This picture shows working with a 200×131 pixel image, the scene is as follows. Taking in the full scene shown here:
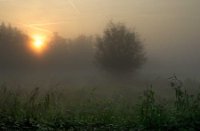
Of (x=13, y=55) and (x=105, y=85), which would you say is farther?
(x=13, y=55)

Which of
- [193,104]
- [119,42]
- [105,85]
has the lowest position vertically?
[193,104]

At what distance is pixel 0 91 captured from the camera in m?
13.8

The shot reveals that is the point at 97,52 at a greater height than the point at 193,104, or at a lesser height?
greater

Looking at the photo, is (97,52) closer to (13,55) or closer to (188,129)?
(13,55)

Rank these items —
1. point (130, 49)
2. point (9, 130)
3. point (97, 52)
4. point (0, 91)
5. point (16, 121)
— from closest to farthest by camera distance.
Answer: point (9, 130) < point (16, 121) < point (0, 91) < point (97, 52) < point (130, 49)

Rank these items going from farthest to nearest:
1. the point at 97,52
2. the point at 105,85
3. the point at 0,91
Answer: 1. the point at 97,52
2. the point at 105,85
3. the point at 0,91

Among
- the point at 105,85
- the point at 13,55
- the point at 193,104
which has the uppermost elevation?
the point at 13,55

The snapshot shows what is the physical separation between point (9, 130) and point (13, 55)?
2037 centimetres

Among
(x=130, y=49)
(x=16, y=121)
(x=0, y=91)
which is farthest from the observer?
(x=130, y=49)

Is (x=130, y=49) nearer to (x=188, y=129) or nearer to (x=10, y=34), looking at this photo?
(x=10, y=34)

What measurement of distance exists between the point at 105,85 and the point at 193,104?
14037 millimetres

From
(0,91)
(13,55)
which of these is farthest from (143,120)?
(13,55)

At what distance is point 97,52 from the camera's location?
110ft

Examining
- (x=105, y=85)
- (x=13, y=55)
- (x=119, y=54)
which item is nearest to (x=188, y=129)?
(x=105, y=85)
